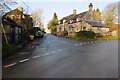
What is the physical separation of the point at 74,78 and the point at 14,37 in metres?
25.4

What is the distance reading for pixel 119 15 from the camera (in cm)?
7481

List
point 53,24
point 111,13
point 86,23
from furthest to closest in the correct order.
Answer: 1. point 53,24
2. point 111,13
3. point 86,23

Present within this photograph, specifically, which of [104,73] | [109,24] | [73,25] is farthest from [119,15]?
[104,73]

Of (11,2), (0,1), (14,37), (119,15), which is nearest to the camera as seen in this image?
(0,1)

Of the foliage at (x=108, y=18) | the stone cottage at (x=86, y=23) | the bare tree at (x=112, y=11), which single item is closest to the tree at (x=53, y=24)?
the stone cottage at (x=86, y=23)

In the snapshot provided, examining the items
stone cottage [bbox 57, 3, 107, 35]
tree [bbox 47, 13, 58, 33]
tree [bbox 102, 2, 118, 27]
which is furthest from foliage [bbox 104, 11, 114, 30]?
tree [bbox 47, 13, 58, 33]

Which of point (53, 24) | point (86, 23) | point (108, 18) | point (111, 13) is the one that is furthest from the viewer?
point (53, 24)

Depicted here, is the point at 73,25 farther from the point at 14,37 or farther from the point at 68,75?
the point at 68,75

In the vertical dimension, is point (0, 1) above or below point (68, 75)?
above

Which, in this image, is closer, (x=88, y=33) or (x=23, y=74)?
(x=23, y=74)

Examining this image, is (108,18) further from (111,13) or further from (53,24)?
(53,24)

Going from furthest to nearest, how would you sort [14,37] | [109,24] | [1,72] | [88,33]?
[109,24] < [88,33] < [14,37] < [1,72]

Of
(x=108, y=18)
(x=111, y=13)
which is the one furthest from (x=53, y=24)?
(x=111, y=13)

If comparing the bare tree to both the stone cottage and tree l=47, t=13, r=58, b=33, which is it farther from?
tree l=47, t=13, r=58, b=33
